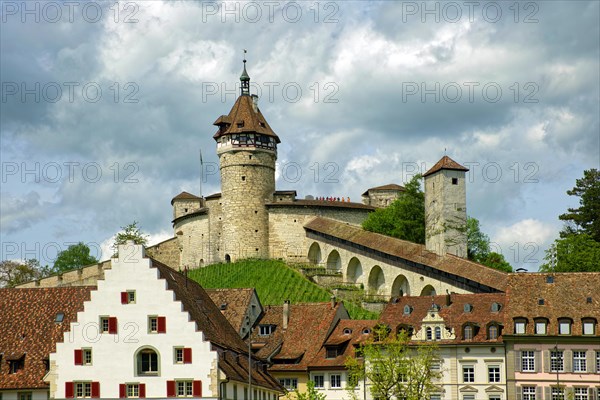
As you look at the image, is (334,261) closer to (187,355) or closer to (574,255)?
(574,255)

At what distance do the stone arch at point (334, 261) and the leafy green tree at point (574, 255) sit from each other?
25282 mm

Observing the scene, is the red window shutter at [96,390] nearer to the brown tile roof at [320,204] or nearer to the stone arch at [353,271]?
the stone arch at [353,271]

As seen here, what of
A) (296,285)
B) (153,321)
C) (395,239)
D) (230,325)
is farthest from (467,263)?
(153,321)

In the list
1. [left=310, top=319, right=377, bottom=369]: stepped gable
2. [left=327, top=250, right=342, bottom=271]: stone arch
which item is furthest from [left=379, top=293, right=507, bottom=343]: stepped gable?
[left=327, top=250, right=342, bottom=271]: stone arch

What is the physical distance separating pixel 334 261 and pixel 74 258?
151ft

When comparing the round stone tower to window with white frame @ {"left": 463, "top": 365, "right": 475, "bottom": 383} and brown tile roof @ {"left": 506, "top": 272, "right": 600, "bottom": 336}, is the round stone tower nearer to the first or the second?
brown tile roof @ {"left": 506, "top": 272, "right": 600, "bottom": 336}

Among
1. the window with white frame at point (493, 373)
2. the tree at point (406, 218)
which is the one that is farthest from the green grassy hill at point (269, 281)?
the window with white frame at point (493, 373)

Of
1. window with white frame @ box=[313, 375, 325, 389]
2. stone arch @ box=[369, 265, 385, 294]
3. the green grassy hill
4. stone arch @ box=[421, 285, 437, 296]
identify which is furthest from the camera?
stone arch @ box=[369, 265, 385, 294]

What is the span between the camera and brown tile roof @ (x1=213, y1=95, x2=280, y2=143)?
14012 cm

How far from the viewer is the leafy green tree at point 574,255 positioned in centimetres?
10488

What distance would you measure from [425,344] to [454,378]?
9.97ft

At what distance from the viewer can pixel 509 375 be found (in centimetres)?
7625

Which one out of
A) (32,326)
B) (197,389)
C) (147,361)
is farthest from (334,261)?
(197,389)

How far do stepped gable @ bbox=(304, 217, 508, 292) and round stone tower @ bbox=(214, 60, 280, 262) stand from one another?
17.9ft
